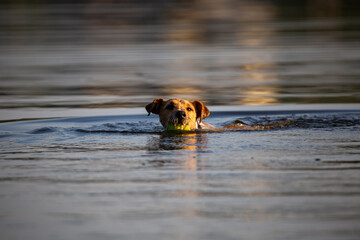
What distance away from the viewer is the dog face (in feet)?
34.7

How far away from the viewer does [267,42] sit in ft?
91.2

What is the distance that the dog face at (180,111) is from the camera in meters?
10.6

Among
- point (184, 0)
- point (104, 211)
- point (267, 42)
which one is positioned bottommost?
point (104, 211)

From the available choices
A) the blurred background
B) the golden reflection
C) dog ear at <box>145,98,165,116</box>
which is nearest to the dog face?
dog ear at <box>145,98,165,116</box>

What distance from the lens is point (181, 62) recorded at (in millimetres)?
21844

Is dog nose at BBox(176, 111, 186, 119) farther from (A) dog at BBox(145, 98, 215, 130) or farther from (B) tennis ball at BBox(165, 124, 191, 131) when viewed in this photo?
(B) tennis ball at BBox(165, 124, 191, 131)

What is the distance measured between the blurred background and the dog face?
8.69 feet

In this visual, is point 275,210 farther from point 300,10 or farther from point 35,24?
point 300,10

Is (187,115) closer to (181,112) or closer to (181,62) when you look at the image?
(181,112)

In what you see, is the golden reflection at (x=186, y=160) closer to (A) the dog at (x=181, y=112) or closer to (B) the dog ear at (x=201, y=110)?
(A) the dog at (x=181, y=112)

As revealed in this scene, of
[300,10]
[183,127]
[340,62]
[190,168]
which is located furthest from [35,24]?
[190,168]

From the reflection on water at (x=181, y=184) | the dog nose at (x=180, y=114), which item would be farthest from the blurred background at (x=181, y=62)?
the reflection on water at (x=181, y=184)

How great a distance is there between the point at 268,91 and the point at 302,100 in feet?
4.93

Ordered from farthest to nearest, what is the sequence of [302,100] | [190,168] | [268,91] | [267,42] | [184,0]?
[184,0]
[267,42]
[268,91]
[302,100]
[190,168]
